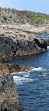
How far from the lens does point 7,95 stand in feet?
102

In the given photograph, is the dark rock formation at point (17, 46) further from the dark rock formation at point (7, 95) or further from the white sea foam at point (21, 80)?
the dark rock formation at point (7, 95)

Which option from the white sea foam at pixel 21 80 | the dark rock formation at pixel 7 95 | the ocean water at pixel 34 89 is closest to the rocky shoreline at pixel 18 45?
the ocean water at pixel 34 89

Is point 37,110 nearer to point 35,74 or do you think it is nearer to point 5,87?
point 5,87

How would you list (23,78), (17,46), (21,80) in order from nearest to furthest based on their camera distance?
(21,80)
(23,78)
(17,46)

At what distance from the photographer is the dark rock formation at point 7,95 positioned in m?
28.1

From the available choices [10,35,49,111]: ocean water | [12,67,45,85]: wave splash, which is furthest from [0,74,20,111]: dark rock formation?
[12,67,45,85]: wave splash

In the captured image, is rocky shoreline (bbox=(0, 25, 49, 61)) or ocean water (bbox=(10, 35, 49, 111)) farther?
rocky shoreline (bbox=(0, 25, 49, 61))

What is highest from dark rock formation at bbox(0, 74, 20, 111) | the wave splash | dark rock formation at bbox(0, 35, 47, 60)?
dark rock formation at bbox(0, 74, 20, 111)

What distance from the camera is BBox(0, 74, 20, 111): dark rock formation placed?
2811cm

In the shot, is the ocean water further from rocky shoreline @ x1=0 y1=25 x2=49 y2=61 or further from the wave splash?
rocky shoreline @ x1=0 y1=25 x2=49 y2=61

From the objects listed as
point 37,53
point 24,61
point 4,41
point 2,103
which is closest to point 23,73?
point 24,61

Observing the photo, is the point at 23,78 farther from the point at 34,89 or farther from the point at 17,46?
the point at 17,46

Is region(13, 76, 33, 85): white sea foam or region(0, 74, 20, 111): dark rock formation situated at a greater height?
region(0, 74, 20, 111): dark rock formation

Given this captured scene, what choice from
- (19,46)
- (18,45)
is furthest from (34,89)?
(18,45)
